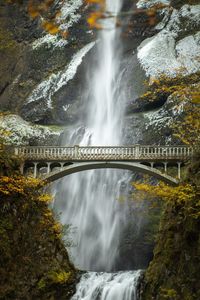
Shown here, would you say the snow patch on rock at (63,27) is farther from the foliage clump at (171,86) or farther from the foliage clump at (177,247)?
the foliage clump at (177,247)

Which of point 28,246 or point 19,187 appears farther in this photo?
point 28,246

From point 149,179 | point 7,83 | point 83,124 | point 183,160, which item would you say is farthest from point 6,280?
point 7,83

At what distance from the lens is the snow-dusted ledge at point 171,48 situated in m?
42.2

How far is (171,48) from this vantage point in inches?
1759

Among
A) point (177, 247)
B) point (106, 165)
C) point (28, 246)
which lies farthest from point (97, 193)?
point (177, 247)

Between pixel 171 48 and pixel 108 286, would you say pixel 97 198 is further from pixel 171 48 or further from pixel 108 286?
pixel 171 48

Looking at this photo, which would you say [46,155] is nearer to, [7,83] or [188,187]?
[188,187]

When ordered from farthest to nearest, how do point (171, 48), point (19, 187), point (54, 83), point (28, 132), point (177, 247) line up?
point (54, 83), point (171, 48), point (28, 132), point (19, 187), point (177, 247)

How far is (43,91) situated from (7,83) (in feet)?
13.7

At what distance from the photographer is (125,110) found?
40.9 m

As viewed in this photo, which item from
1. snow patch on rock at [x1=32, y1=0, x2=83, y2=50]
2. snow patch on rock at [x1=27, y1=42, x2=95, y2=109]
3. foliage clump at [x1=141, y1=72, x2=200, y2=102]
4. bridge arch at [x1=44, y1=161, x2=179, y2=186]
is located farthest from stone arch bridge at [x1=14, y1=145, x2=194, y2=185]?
snow patch on rock at [x1=32, y1=0, x2=83, y2=50]

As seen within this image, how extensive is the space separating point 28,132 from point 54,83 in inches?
300

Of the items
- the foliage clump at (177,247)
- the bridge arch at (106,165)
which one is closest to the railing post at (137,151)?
the bridge arch at (106,165)

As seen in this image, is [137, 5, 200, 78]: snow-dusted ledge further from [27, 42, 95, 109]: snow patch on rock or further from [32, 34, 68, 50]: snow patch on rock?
[32, 34, 68, 50]: snow patch on rock
